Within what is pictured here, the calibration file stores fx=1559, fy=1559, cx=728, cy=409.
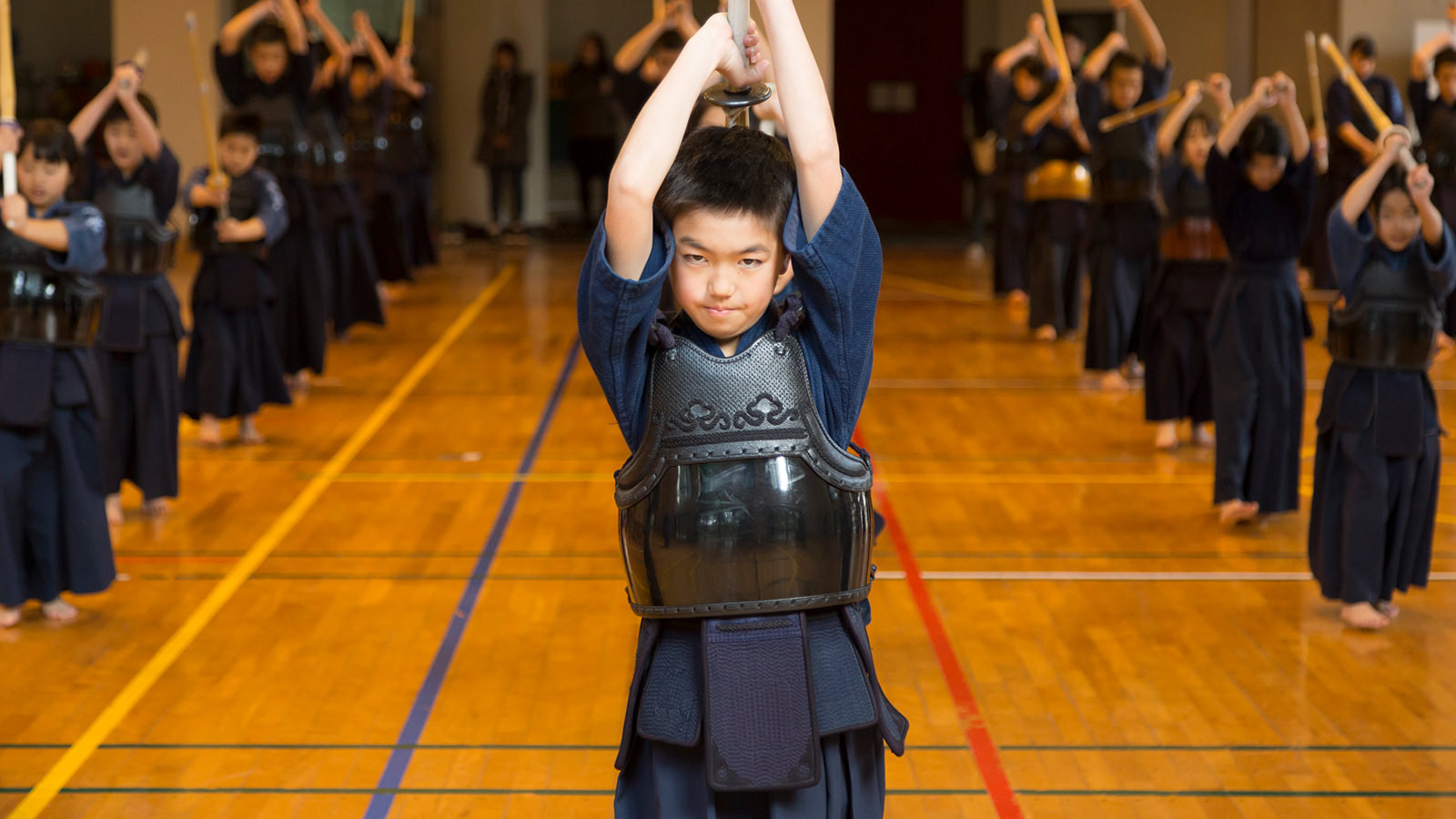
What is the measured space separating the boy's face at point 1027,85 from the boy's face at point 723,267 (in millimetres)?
9153

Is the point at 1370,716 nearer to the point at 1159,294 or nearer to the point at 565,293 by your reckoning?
the point at 1159,294

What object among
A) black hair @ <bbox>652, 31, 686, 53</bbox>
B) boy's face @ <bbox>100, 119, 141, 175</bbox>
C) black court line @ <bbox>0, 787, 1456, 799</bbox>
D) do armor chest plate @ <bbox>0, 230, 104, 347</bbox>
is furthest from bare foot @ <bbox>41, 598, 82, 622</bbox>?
black hair @ <bbox>652, 31, 686, 53</bbox>

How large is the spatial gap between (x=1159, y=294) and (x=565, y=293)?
6.10 metres

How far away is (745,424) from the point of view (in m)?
2.02

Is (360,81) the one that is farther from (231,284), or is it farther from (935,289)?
(231,284)

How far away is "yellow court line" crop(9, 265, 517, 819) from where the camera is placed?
11.5 ft

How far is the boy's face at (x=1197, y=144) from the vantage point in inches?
265

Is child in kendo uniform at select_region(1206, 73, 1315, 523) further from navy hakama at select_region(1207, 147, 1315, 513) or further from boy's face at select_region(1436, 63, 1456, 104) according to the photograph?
boy's face at select_region(1436, 63, 1456, 104)

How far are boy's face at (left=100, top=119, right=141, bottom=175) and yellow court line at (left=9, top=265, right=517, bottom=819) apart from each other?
56.2 inches

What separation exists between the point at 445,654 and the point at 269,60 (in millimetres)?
4472

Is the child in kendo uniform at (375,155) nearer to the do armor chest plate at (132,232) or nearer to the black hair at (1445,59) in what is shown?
the do armor chest plate at (132,232)

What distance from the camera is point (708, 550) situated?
202 centimetres

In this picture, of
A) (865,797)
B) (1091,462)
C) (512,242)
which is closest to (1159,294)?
(1091,462)

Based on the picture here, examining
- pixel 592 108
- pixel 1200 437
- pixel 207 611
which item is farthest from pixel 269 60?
pixel 592 108
